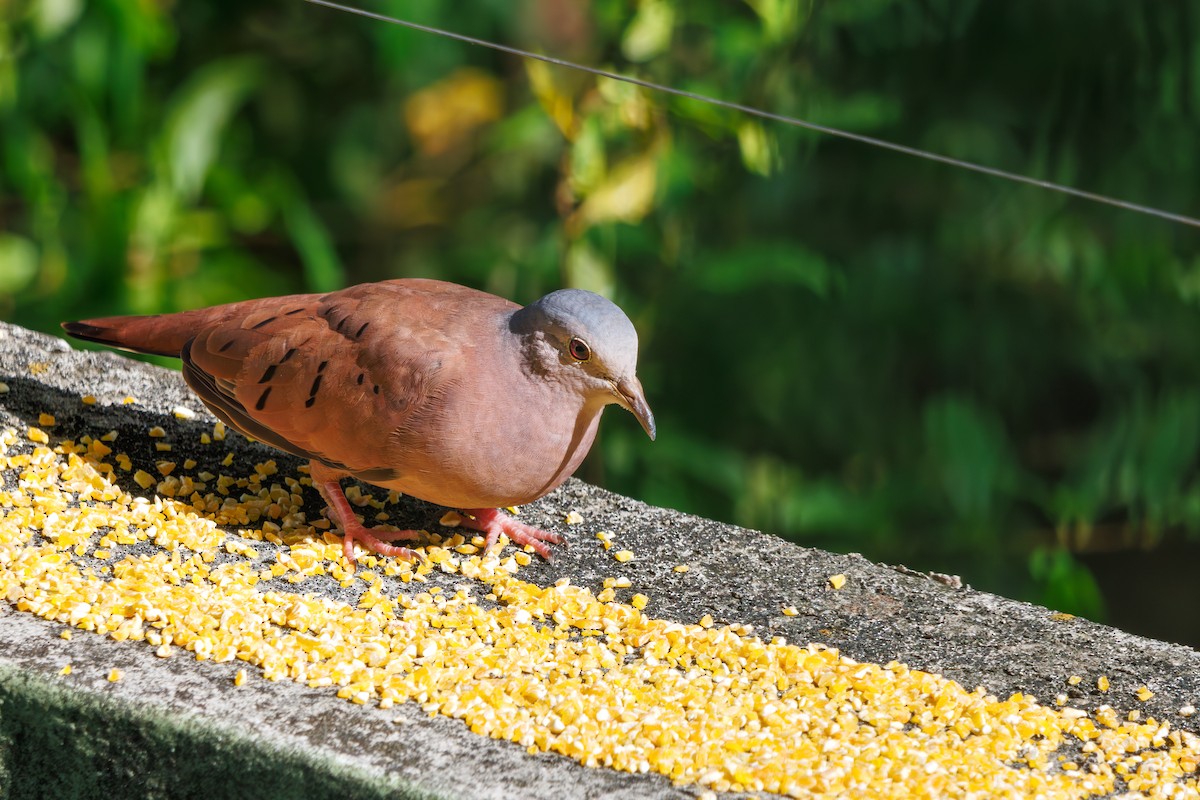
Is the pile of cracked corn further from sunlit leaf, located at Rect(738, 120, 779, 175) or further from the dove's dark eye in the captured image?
sunlit leaf, located at Rect(738, 120, 779, 175)

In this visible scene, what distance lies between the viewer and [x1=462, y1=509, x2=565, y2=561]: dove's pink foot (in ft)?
10.7

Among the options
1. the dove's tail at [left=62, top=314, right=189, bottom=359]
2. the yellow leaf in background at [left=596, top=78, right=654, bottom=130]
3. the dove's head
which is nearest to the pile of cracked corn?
the dove's tail at [left=62, top=314, right=189, bottom=359]

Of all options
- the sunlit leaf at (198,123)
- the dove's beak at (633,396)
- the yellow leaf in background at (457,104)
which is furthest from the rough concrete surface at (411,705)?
the yellow leaf in background at (457,104)

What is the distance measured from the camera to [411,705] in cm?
251

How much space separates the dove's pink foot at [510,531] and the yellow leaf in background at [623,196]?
1343mm

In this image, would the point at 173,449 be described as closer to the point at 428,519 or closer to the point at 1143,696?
the point at 428,519

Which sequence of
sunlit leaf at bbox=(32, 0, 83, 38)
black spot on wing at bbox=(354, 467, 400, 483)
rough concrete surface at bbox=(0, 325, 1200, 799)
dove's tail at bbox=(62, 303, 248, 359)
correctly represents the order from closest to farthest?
rough concrete surface at bbox=(0, 325, 1200, 799) < black spot on wing at bbox=(354, 467, 400, 483) < dove's tail at bbox=(62, 303, 248, 359) < sunlit leaf at bbox=(32, 0, 83, 38)

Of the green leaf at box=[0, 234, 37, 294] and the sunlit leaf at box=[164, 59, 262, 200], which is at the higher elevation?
the sunlit leaf at box=[164, 59, 262, 200]

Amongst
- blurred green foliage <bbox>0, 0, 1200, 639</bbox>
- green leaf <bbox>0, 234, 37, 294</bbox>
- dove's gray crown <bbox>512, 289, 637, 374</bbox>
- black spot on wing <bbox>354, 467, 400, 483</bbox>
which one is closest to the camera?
dove's gray crown <bbox>512, 289, 637, 374</bbox>

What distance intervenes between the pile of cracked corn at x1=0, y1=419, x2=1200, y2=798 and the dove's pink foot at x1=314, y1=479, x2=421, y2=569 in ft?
0.11

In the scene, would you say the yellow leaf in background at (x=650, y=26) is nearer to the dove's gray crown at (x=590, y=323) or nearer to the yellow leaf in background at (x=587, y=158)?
the yellow leaf in background at (x=587, y=158)

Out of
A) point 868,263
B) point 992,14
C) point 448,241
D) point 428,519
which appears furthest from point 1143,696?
point 448,241

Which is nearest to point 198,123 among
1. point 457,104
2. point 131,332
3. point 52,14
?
point 52,14

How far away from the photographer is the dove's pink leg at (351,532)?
10.4ft
